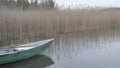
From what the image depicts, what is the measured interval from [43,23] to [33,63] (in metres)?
3.49

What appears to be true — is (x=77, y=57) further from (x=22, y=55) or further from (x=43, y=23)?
(x=43, y=23)

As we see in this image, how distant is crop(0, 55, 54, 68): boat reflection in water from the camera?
4.66 metres

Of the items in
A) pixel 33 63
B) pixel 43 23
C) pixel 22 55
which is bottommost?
pixel 33 63

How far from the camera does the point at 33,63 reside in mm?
4844

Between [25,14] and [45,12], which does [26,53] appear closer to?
[25,14]

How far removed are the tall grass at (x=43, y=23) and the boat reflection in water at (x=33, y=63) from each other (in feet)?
6.58

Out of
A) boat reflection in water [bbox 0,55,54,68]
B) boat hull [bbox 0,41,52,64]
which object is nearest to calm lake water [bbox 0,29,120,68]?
boat reflection in water [bbox 0,55,54,68]

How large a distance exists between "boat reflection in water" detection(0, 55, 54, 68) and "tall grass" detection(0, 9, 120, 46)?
2.00 metres

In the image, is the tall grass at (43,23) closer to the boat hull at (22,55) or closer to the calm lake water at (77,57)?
the calm lake water at (77,57)

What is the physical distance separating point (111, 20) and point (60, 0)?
3.15 meters

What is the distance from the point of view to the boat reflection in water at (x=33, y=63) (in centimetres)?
466

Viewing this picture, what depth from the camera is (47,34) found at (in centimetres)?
814

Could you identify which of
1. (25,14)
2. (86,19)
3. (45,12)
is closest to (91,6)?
(86,19)

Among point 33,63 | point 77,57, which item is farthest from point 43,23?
point 33,63
